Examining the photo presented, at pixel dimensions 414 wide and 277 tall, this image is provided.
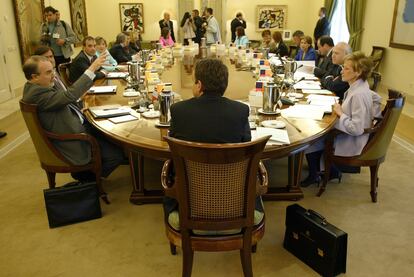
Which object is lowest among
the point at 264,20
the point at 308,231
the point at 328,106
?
the point at 308,231

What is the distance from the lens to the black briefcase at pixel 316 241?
1.88 meters

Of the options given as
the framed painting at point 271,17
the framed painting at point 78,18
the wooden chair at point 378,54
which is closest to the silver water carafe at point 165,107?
the wooden chair at point 378,54

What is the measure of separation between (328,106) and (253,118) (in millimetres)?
747

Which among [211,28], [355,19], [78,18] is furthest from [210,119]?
[78,18]

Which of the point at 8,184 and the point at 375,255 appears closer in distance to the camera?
the point at 375,255

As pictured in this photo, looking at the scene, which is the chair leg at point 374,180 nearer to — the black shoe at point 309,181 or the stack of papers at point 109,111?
the black shoe at point 309,181

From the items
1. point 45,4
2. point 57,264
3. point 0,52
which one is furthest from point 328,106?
point 45,4

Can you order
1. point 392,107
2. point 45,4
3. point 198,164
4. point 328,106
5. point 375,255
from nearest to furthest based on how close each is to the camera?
point 198,164 → point 375,255 → point 392,107 → point 328,106 → point 45,4

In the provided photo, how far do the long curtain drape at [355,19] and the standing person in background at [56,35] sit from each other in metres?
5.56

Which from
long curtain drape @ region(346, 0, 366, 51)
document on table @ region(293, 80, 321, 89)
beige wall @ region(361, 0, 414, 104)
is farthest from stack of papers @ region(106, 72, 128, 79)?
long curtain drape @ region(346, 0, 366, 51)

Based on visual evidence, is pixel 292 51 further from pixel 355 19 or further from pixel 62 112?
pixel 62 112

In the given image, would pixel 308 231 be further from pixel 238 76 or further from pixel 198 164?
pixel 238 76

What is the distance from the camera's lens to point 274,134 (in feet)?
6.98

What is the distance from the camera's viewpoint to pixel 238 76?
4301 millimetres
